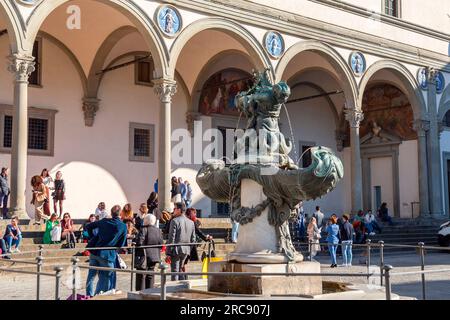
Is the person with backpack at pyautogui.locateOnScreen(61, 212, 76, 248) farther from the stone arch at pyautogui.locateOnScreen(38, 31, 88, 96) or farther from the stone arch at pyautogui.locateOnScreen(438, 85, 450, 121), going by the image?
the stone arch at pyautogui.locateOnScreen(438, 85, 450, 121)

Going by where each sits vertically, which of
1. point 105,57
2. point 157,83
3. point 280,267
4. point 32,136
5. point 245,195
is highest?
point 105,57

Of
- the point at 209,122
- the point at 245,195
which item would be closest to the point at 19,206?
the point at 245,195

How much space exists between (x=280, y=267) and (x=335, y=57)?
51.4 feet

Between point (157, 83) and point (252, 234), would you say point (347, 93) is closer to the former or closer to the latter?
point (157, 83)

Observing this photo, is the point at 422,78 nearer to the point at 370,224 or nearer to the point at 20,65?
the point at 370,224

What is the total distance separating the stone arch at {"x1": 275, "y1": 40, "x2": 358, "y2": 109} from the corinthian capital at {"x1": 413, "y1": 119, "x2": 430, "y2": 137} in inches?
155

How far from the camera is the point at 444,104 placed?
25984 mm

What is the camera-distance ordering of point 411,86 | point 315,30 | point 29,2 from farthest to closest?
point 411,86 < point 315,30 < point 29,2

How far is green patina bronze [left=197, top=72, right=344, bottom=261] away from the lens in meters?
7.19

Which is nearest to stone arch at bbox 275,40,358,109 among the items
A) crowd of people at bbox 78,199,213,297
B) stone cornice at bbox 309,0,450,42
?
stone cornice at bbox 309,0,450,42

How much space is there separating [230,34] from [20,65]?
6.91 metres

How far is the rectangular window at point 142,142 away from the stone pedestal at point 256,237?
1449 centimetres

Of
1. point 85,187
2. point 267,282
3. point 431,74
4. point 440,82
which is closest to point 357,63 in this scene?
point 431,74

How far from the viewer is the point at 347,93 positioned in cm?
2241
